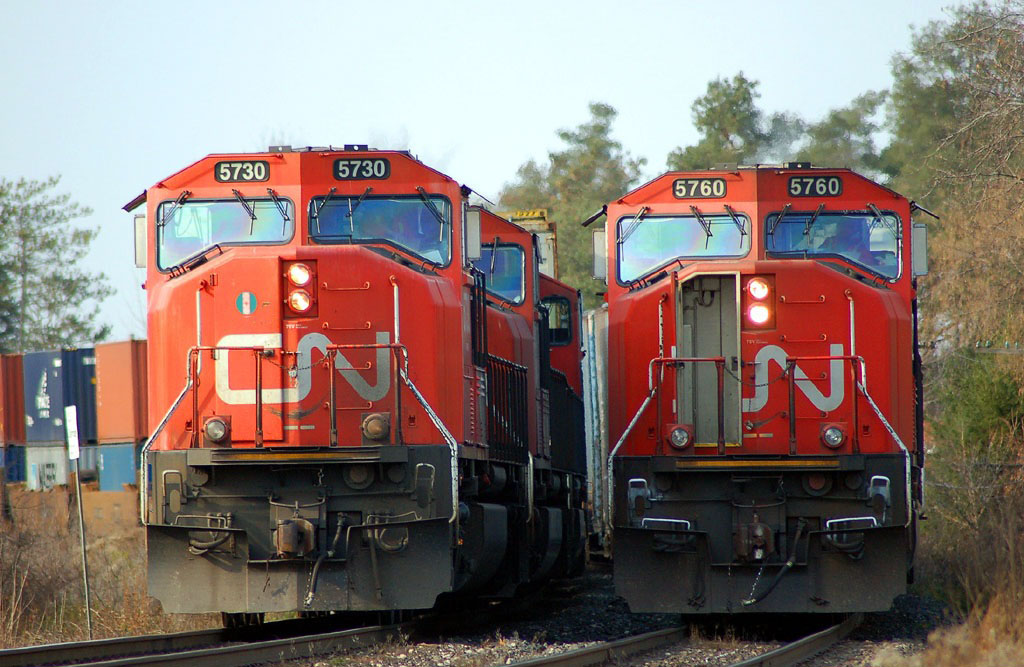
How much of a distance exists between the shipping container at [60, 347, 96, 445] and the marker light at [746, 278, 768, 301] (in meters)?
18.6

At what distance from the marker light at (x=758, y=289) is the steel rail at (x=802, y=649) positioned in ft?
9.75

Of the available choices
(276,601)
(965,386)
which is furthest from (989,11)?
(276,601)

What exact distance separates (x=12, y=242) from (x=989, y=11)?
3900 centimetres

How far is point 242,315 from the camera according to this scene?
33.4 feet

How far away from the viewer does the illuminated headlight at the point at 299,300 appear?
33.4ft

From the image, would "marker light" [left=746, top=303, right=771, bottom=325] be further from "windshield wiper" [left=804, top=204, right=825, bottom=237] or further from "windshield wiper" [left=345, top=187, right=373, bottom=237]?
"windshield wiper" [left=345, top=187, right=373, bottom=237]

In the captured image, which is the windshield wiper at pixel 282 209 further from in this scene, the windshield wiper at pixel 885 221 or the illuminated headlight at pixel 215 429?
the windshield wiper at pixel 885 221

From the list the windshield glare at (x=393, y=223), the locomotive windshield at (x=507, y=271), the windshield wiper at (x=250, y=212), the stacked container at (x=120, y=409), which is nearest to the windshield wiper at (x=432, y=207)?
the windshield glare at (x=393, y=223)

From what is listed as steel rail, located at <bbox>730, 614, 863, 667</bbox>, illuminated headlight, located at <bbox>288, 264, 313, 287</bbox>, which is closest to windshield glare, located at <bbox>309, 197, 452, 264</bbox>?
illuminated headlight, located at <bbox>288, 264, 313, 287</bbox>

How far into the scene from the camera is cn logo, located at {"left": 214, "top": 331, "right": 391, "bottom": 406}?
1015 cm

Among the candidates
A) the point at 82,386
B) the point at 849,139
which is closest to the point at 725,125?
the point at 849,139

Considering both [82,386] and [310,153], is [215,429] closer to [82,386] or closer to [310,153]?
[310,153]

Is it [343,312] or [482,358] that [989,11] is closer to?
[482,358]

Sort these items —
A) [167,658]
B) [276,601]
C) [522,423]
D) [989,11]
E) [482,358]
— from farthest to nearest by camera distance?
[989,11]
[522,423]
[482,358]
[276,601]
[167,658]
